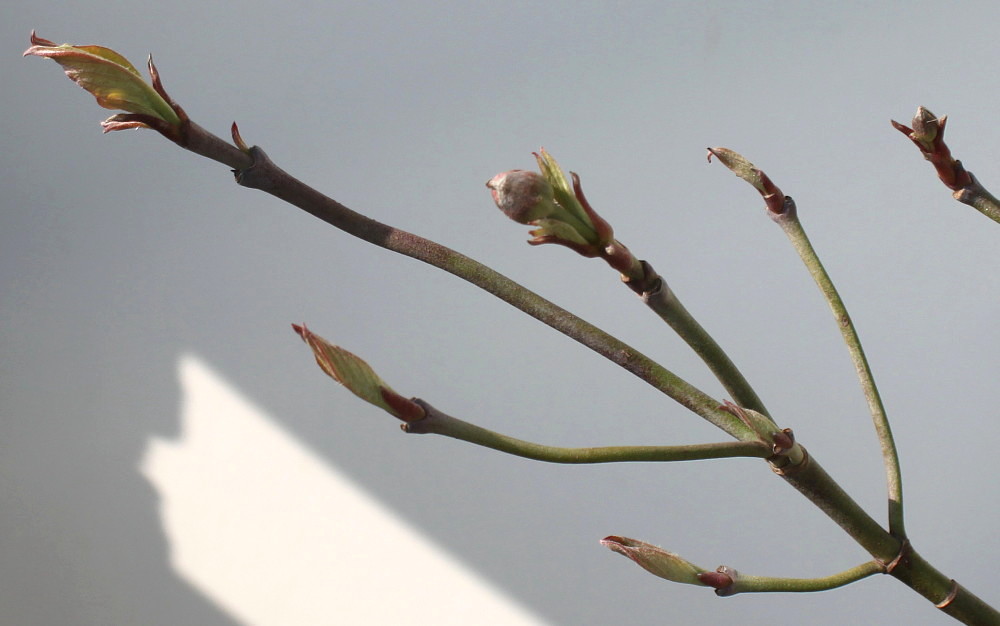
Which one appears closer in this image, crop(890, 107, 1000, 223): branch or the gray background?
crop(890, 107, 1000, 223): branch

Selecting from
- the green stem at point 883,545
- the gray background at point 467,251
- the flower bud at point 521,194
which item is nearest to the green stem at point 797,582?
the green stem at point 883,545

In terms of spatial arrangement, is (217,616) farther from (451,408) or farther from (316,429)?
(451,408)

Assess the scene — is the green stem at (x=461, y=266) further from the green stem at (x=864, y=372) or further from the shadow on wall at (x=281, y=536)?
the shadow on wall at (x=281, y=536)

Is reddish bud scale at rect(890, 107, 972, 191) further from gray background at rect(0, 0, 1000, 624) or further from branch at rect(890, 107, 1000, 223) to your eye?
gray background at rect(0, 0, 1000, 624)

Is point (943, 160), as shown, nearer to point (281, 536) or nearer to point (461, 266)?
point (461, 266)

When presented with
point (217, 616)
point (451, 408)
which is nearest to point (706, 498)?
point (451, 408)

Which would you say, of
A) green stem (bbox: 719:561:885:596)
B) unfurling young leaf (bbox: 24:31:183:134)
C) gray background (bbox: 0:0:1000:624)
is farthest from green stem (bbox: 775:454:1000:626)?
gray background (bbox: 0:0:1000:624)
